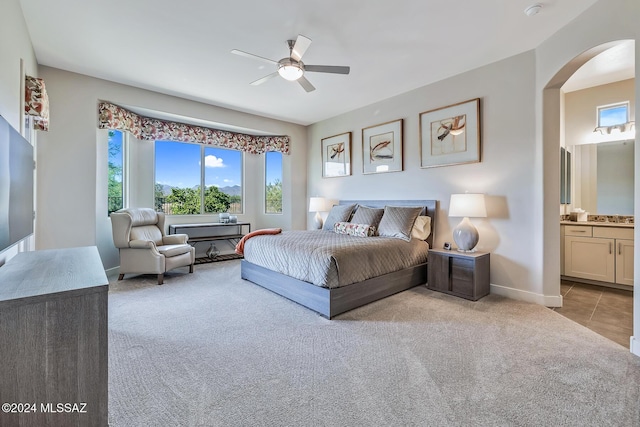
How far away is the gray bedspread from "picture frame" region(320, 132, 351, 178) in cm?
207

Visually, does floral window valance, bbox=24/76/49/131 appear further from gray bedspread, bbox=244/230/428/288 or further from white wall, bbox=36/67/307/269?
gray bedspread, bbox=244/230/428/288

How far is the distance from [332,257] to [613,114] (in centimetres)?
446

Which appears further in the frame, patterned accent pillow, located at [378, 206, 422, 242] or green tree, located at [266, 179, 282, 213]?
green tree, located at [266, 179, 282, 213]

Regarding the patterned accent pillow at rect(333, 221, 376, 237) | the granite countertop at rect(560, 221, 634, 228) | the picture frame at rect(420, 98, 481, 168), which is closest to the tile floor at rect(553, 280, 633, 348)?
the granite countertop at rect(560, 221, 634, 228)

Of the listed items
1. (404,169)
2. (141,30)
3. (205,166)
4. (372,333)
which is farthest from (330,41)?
(205,166)

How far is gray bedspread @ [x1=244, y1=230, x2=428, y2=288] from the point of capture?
2.89 metres

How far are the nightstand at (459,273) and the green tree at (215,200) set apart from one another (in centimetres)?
435

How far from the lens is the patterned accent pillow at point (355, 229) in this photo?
4.11 meters

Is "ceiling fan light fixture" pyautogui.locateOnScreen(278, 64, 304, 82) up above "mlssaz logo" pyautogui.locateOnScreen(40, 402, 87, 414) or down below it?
above

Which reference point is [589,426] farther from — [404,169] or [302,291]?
[404,169]

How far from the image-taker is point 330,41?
3.06 m

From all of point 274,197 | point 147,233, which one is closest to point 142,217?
point 147,233

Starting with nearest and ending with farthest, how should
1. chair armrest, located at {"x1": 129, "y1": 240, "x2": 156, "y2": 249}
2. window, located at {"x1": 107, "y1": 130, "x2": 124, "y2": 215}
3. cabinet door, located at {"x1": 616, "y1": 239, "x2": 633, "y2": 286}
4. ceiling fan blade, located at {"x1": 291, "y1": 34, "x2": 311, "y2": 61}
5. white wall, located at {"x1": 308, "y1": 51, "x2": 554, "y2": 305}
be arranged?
ceiling fan blade, located at {"x1": 291, "y1": 34, "x2": 311, "y2": 61} → white wall, located at {"x1": 308, "y1": 51, "x2": 554, "y2": 305} → cabinet door, located at {"x1": 616, "y1": 239, "x2": 633, "y2": 286} → chair armrest, located at {"x1": 129, "y1": 240, "x2": 156, "y2": 249} → window, located at {"x1": 107, "y1": 130, "x2": 124, "y2": 215}

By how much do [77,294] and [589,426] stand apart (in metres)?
2.41
